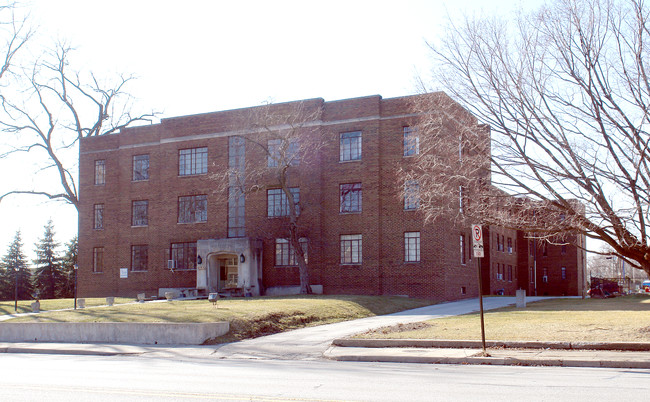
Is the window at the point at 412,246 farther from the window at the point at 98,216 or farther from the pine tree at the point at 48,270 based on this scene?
the pine tree at the point at 48,270

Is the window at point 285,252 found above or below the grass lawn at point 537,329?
above

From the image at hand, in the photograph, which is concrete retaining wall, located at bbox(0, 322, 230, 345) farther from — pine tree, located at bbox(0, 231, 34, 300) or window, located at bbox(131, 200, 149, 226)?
pine tree, located at bbox(0, 231, 34, 300)

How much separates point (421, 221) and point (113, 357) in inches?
875

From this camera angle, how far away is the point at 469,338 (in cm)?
1658

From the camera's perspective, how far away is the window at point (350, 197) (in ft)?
124

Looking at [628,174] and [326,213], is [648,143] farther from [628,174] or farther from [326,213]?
[326,213]

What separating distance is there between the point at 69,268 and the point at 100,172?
20.3m

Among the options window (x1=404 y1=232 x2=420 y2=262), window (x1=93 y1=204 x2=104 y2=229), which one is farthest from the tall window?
window (x1=93 y1=204 x2=104 y2=229)

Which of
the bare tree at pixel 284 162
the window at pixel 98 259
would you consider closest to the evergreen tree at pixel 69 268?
the window at pixel 98 259

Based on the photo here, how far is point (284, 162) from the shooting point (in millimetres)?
36969

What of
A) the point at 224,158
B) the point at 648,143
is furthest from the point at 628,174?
the point at 224,158

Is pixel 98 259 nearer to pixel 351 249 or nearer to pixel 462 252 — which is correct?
pixel 351 249

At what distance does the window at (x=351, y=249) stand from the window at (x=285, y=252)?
2302 millimetres

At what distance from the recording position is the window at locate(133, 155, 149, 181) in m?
44.0
